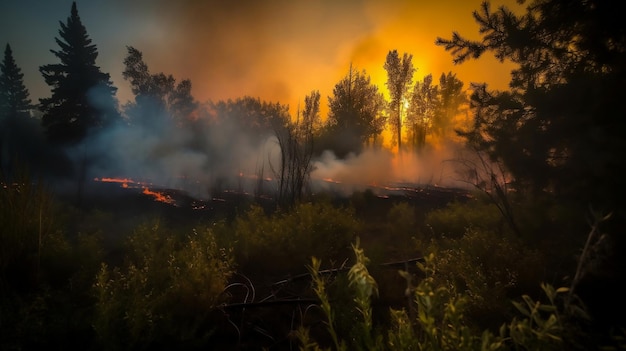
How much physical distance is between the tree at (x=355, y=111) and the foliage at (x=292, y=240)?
1002 inches

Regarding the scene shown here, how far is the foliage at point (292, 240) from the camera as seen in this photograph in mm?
7066

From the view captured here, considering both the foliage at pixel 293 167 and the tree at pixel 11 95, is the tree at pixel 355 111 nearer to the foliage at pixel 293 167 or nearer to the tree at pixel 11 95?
the foliage at pixel 293 167

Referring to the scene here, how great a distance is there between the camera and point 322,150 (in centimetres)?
3133

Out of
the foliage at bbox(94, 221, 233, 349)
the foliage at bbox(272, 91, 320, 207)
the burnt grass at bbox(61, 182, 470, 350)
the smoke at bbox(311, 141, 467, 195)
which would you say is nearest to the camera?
the foliage at bbox(94, 221, 233, 349)

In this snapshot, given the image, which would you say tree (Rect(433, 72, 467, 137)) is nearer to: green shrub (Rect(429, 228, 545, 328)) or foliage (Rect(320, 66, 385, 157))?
foliage (Rect(320, 66, 385, 157))

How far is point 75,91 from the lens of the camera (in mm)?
21266

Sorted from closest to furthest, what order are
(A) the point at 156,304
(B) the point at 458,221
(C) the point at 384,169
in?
(A) the point at 156,304 → (B) the point at 458,221 → (C) the point at 384,169

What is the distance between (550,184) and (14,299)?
8.02 meters

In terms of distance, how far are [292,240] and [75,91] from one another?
23798 mm

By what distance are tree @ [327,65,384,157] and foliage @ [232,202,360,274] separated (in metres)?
25.4

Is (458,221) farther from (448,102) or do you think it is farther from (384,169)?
(448,102)

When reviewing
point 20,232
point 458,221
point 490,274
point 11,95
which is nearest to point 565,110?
point 490,274

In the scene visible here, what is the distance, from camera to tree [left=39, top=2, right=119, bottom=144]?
820 inches

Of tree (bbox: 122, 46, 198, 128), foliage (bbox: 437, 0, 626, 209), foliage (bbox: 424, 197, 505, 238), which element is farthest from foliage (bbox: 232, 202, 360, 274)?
tree (bbox: 122, 46, 198, 128)
